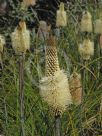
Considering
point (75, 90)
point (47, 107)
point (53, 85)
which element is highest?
point (53, 85)

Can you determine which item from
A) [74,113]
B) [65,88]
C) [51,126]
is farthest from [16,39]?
[74,113]

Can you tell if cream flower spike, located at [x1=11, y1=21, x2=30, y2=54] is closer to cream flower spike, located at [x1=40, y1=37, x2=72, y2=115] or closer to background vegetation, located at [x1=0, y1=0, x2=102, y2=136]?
cream flower spike, located at [x1=40, y1=37, x2=72, y2=115]

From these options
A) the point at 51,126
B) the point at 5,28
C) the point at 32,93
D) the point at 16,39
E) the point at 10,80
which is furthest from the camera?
the point at 5,28

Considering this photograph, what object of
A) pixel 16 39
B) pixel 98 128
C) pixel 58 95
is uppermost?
pixel 16 39

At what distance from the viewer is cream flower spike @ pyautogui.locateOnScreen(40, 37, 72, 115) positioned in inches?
105

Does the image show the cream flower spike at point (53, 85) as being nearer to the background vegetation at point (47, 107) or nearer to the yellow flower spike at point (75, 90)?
the yellow flower spike at point (75, 90)

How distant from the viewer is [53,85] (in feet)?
8.80

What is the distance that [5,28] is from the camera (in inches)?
283

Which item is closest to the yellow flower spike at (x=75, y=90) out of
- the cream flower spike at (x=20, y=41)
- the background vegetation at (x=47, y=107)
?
the background vegetation at (x=47, y=107)

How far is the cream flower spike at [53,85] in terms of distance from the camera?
2664mm

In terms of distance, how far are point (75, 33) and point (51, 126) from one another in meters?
2.11

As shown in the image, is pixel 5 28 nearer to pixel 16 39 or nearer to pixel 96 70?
pixel 96 70

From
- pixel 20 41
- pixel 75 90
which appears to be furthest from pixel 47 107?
pixel 20 41

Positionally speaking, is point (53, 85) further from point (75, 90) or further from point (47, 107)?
point (47, 107)
